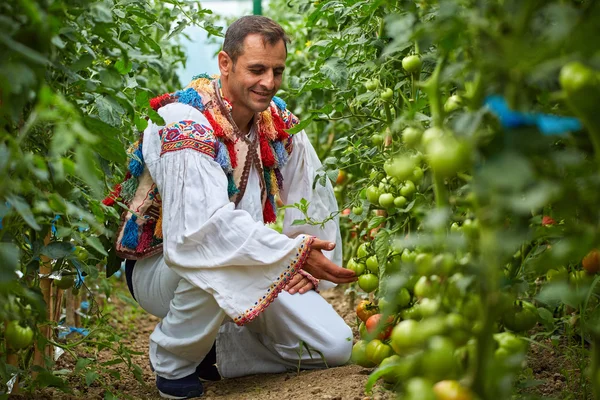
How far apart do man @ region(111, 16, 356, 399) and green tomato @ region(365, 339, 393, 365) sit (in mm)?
378

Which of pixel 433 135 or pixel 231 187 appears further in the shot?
pixel 231 187

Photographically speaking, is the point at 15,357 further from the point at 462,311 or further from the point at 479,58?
the point at 479,58

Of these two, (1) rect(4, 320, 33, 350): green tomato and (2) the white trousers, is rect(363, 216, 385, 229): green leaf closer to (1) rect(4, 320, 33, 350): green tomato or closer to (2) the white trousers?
(2) the white trousers

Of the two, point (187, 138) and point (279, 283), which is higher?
point (187, 138)

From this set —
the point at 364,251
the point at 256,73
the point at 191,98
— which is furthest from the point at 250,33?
the point at 364,251

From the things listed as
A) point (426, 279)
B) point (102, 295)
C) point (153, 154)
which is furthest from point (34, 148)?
point (102, 295)

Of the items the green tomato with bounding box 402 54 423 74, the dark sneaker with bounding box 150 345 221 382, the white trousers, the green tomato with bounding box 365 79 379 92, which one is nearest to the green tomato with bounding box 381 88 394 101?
the green tomato with bounding box 365 79 379 92

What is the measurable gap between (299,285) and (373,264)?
1.48ft

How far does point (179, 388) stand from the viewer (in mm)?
2400

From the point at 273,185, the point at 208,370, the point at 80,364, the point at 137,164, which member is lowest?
the point at 208,370

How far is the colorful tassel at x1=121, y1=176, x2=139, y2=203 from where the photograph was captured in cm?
252

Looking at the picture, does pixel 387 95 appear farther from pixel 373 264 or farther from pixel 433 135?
pixel 433 135

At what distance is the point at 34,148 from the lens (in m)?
1.75

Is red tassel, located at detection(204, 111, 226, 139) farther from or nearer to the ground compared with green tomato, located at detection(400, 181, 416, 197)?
farther from the ground
